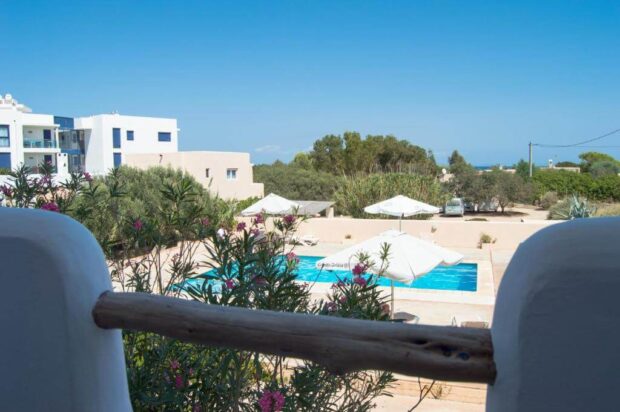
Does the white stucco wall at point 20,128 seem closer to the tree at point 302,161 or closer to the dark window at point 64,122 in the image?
the dark window at point 64,122

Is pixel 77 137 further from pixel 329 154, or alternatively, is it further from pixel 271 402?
pixel 271 402

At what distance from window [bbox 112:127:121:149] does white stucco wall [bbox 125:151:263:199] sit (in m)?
17.9

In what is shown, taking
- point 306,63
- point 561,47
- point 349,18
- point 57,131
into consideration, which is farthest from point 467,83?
point 57,131

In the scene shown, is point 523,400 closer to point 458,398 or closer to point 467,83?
point 458,398

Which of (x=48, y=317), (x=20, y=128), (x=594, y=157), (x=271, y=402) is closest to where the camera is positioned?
(x=48, y=317)

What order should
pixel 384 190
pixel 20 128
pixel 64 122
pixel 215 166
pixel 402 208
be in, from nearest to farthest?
pixel 402 208 → pixel 384 190 → pixel 215 166 → pixel 20 128 → pixel 64 122

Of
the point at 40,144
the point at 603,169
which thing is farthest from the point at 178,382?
the point at 603,169

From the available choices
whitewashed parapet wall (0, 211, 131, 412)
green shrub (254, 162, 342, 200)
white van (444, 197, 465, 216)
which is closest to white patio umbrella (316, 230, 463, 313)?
whitewashed parapet wall (0, 211, 131, 412)

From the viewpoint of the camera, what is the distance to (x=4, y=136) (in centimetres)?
3641

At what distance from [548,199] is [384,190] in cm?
1753

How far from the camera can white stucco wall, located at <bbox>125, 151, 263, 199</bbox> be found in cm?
2548

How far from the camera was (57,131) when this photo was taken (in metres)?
42.2

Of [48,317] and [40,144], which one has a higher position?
[40,144]

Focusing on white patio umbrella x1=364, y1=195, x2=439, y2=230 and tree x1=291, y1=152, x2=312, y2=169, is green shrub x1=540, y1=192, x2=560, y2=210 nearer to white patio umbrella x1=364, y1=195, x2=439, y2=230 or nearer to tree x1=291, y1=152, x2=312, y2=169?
tree x1=291, y1=152, x2=312, y2=169
